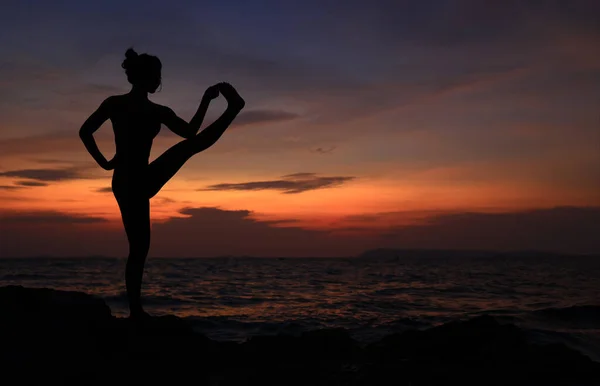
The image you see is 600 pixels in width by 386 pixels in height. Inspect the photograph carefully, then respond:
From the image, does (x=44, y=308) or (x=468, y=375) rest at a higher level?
(x=44, y=308)

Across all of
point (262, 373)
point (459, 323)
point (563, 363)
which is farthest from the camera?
point (459, 323)

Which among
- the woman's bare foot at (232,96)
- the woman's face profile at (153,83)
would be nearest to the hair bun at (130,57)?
the woman's face profile at (153,83)

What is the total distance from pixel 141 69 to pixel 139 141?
81 cm

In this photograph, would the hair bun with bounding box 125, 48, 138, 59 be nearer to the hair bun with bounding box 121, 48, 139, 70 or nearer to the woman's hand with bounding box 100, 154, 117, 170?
the hair bun with bounding box 121, 48, 139, 70

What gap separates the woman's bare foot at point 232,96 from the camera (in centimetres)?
557

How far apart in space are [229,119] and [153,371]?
2.75 m

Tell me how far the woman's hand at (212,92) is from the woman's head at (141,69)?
586 mm

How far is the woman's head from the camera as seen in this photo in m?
5.43

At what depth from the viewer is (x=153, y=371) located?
479 centimetres

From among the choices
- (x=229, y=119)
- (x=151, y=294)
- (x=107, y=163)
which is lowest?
(x=151, y=294)

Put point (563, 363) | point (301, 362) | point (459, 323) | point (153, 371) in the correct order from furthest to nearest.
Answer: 1. point (459, 323)
2. point (563, 363)
3. point (301, 362)
4. point (153, 371)

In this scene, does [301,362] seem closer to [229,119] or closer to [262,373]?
[262,373]

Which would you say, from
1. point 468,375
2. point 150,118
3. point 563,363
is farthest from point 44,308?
point 563,363

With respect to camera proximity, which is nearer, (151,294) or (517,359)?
(517,359)
